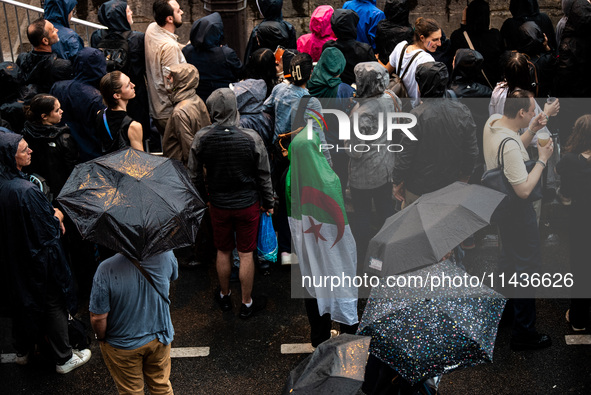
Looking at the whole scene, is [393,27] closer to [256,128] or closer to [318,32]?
[318,32]

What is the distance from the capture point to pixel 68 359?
5.39 metres

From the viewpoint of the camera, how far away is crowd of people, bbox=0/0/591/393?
16.6 ft

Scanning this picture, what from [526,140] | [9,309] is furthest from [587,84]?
[9,309]

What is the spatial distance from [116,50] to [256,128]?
2161 mm

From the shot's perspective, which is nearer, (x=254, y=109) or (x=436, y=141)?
(x=436, y=141)

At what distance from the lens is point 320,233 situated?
17.2 feet

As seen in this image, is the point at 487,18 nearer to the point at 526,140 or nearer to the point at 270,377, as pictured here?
the point at 526,140

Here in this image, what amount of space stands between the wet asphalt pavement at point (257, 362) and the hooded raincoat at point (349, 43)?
107 inches

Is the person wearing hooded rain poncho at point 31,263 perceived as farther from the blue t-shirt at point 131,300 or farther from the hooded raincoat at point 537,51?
the hooded raincoat at point 537,51

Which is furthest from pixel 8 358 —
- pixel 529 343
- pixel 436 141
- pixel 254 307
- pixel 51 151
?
pixel 529 343

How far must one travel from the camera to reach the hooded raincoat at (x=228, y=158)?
5.57 m

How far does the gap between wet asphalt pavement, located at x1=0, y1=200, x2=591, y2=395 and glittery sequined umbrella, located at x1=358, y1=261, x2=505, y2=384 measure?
5.29ft

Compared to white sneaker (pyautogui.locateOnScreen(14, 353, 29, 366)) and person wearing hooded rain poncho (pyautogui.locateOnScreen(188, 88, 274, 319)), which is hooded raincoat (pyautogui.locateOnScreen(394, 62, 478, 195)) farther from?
white sneaker (pyautogui.locateOnScreen(14, 353, 29, 366))

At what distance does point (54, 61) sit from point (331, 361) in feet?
18.1
